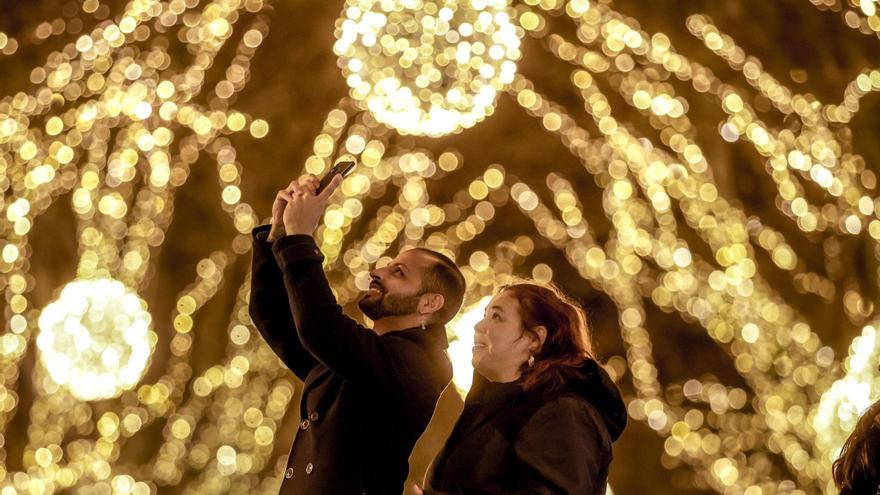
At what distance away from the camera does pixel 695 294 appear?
36.8ft

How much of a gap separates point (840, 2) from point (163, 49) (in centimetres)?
506

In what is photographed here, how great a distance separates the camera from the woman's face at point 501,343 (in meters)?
3.48

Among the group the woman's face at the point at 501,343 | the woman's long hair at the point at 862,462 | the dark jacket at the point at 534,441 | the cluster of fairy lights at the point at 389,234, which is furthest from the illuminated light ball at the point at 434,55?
the woman's long hair at the point at 862,462

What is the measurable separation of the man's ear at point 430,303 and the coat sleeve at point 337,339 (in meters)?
0.18

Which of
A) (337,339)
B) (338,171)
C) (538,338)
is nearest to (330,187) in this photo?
(338,171)

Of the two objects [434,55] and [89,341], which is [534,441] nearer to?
[434,55]

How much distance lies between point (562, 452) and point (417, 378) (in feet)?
1.82

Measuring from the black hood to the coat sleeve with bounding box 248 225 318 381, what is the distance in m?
0.85

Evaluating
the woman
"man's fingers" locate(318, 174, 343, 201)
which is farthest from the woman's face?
"man's fingers" locate(318, 174, 343, 201)

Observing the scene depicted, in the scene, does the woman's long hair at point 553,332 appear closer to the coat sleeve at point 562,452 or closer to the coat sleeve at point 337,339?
the coat sleeve at point 562,452

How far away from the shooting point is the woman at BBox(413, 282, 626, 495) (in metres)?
3.13

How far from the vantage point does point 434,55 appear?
5777 millimetres

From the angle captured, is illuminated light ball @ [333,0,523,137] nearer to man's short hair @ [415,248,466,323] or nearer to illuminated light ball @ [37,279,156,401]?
man's short hair @ [415,248,466,323]

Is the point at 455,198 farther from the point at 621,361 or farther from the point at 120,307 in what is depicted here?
the point at 120,307
